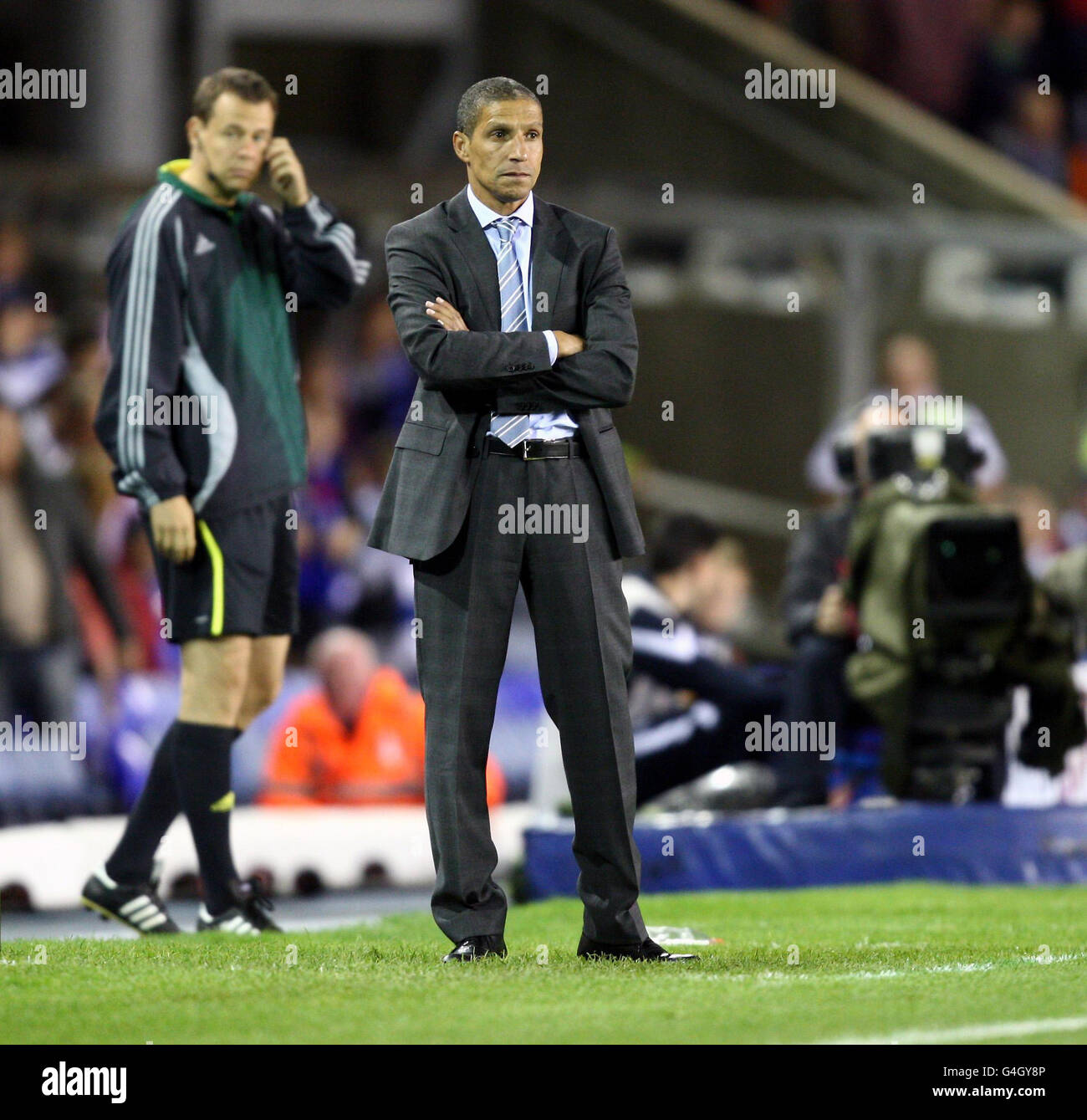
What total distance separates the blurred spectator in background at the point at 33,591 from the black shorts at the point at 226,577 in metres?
4.29

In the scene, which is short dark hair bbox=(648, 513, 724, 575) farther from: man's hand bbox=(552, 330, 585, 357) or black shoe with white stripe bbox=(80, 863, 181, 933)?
man's hand bbox=(552, 330, 585, 357)

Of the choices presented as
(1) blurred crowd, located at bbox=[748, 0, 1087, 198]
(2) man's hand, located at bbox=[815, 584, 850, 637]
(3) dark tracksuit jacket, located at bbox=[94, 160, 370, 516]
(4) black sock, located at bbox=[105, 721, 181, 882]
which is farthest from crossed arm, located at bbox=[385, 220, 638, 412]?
(1) blurred crowd, located at bbox=[748, 0, 1087, 198]

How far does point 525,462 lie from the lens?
5.98 meters

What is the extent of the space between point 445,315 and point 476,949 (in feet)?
5.38

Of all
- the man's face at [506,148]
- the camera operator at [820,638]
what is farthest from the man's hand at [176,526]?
the camera operator at [820,638]

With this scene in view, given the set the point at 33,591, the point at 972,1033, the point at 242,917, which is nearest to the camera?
the point at 972,1033

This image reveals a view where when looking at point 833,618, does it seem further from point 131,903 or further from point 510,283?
point 510,283

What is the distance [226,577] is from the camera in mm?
7102

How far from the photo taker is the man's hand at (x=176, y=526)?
7039 millimetres

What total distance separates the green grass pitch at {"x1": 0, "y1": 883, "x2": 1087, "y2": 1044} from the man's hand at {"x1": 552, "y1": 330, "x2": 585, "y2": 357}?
5.13 feet

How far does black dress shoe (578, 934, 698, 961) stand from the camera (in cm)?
605

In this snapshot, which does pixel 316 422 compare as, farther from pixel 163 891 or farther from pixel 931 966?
pixel 931 966

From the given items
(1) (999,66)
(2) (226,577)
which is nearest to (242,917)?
(2) (226,577)
